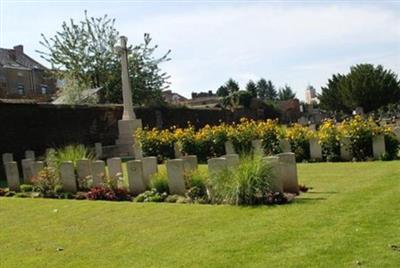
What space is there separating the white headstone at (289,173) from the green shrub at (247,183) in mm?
588

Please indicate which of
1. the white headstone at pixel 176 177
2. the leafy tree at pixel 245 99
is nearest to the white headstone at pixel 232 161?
the white headstone at pixel 176 177

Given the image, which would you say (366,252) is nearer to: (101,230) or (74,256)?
(74,256)

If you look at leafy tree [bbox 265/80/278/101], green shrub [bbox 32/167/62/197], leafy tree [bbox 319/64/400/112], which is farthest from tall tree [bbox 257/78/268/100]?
green shrub [bbox 32/167/62/197]

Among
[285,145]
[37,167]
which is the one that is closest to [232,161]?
[37,167]

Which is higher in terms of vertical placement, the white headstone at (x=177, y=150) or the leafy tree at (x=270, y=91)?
the leafy tree at (x=270, y=91)

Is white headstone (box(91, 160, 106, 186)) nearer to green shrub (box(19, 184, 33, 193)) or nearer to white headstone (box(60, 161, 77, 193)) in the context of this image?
white headstone (box(60, 161, 77, 193))

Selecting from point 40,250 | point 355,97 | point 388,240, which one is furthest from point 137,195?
point 355,97

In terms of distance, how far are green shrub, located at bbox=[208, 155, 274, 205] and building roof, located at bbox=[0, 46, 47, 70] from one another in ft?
180

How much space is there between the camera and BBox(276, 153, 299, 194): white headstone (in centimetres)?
955

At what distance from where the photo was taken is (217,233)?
7086 mm

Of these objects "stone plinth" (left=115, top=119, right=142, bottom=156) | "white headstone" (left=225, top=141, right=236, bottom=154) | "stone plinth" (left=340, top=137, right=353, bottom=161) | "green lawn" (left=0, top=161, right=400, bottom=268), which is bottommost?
"green lawn" (left=0, top=161, right=400, bottom=268)

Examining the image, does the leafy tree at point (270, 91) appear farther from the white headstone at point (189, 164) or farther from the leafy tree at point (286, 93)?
the white headstone at point (189, 164)

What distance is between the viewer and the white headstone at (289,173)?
376 inches

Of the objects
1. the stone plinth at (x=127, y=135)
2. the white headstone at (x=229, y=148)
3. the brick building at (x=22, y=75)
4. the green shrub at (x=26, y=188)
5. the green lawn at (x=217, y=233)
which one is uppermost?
the brick building at (x=22, y=75)
